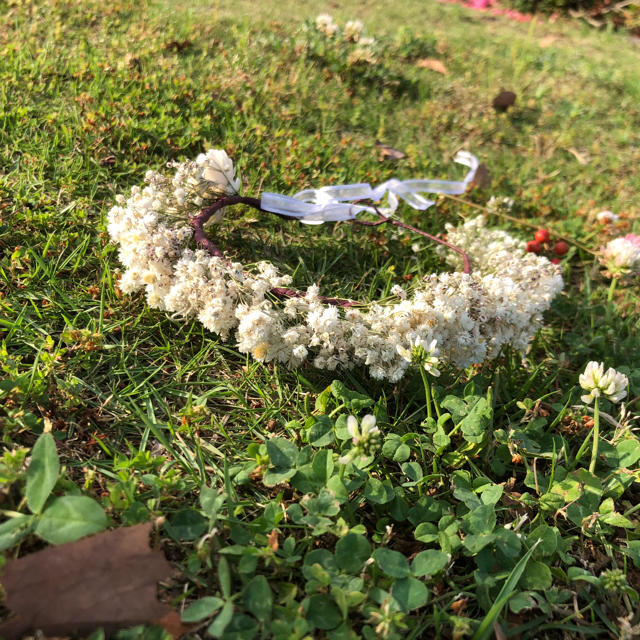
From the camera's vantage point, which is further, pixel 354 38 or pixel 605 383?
pixel 354 38

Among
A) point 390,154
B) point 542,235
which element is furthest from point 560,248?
point 390,154

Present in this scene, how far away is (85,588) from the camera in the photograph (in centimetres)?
122

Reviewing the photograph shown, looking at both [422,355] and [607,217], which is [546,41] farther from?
[422,355]

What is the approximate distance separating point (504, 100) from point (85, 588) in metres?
4.29

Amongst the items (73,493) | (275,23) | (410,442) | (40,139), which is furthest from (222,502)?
(275,23)

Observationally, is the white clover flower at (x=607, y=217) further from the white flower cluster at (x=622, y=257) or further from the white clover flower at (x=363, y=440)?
the white clover flower at (x=363, y=440)

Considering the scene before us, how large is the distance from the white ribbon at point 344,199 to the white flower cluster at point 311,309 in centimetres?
43

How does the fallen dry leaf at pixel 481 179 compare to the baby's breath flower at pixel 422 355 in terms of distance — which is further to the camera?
the fallen dry leaf at pixel 481 179

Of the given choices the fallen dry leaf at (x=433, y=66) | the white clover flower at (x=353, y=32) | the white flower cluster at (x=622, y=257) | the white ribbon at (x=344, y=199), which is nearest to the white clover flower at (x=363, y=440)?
the white ribbon at (x=344, y=199)

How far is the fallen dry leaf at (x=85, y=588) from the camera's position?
3.90 ft

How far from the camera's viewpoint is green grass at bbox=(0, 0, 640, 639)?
4.86 feet

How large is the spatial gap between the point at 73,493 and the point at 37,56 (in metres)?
2.92

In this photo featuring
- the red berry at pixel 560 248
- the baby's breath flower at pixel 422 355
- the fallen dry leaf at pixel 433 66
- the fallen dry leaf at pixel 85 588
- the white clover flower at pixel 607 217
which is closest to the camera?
the fallen dry leaf at pixel 85 588

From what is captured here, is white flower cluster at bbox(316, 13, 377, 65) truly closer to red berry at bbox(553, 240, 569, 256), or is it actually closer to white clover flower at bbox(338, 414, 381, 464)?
red berry at bbox(553, 240, 569, 256)
